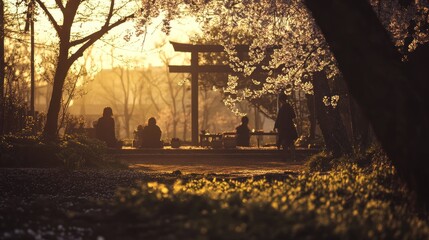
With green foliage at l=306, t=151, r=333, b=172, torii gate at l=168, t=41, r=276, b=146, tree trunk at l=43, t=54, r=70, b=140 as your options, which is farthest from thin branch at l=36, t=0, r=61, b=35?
torii gate at l=168, t=41, r=276, b=146

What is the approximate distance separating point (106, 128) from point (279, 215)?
2057 centimetres

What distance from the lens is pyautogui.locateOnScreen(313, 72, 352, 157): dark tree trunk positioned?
1992cm

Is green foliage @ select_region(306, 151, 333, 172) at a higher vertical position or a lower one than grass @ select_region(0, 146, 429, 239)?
higher

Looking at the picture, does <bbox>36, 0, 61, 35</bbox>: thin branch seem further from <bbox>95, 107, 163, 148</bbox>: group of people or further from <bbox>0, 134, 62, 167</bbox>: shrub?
<bbox>0, 134, 62, 167</bbox>: shrub

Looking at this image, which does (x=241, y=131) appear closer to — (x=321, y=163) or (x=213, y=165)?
(x=213, y=165)

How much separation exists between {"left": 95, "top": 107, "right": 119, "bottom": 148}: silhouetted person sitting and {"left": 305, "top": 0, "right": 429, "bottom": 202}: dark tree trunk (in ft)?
59.9

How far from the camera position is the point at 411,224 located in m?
7.76

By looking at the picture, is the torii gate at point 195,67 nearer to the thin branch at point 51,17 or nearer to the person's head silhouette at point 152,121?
the person's head silhouette at point 152,121

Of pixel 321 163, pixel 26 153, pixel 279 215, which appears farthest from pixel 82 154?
pixel 279 215

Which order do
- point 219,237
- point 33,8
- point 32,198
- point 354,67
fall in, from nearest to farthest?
point 219,237
point 354,67
point 32,198
point 33,8

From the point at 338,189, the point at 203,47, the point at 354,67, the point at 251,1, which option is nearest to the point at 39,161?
the point at 251,1

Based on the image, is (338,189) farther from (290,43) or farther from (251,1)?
(290,43)

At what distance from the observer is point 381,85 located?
862 centimetres

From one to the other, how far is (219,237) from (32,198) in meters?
5.82
